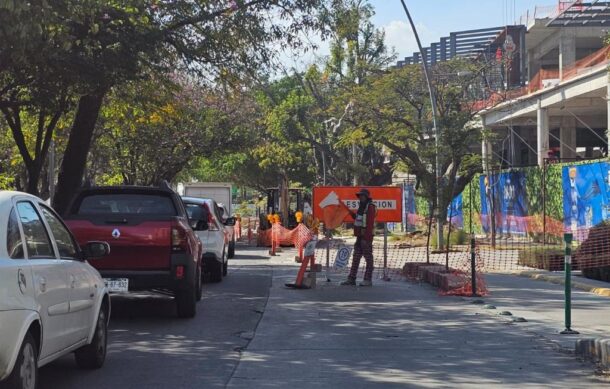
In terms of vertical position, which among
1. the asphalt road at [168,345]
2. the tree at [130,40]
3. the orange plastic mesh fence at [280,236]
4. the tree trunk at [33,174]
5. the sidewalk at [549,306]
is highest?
the tree at [130,40]

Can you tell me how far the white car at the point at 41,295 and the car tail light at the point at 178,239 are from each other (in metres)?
2.41

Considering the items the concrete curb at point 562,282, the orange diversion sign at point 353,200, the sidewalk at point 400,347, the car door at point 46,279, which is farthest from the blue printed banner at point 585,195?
the car door at point 46,279

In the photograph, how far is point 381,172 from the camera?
43.4m

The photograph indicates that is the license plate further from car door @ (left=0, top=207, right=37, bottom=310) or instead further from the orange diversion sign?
the orange diversion sign

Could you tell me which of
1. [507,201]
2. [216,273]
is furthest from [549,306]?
[507,201]

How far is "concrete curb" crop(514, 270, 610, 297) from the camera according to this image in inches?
536

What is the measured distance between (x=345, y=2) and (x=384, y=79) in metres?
15.3

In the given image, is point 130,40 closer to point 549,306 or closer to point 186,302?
point 186,302

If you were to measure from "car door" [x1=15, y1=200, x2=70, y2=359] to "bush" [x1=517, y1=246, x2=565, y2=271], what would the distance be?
14234 mm

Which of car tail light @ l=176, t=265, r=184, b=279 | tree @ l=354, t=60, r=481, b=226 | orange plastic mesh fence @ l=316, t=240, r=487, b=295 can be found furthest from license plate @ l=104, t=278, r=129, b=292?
tree @ l=354, t=60, r=481, b=226

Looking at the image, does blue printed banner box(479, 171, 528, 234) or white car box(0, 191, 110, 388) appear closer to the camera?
white car box(0, 191, 110, 388)

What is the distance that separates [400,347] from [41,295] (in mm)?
4552

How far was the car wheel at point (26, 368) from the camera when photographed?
496 cm

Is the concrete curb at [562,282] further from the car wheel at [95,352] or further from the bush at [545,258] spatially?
the car wheel at [95,352]
